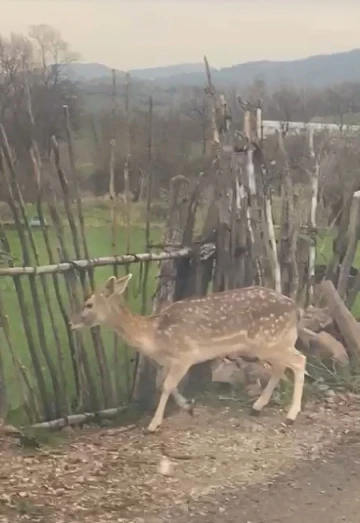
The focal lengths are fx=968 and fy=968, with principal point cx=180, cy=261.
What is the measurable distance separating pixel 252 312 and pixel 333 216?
105cm

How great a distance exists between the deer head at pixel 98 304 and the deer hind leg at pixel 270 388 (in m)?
0.63

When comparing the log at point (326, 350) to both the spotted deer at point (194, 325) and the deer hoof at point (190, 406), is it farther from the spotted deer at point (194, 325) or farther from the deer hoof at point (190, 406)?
the deer hoof at point (190, 406)

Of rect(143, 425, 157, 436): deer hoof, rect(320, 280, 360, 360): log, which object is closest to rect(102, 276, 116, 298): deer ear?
rect(143, 425, 157, 436): deer hoof

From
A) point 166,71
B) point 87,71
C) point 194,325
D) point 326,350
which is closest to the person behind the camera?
point 87,71

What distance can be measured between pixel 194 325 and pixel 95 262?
372mm

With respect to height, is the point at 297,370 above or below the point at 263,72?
below

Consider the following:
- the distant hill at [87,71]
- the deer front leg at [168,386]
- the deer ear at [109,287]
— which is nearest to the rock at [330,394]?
the deer front leg at [168,386]

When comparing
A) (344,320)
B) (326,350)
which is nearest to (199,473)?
(326,350)

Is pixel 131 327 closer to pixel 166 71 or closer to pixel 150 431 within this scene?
Result: pixel 150 431

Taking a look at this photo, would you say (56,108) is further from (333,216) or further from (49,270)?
(333,216)

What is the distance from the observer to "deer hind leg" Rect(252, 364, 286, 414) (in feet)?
10.7

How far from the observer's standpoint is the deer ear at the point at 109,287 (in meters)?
2.98

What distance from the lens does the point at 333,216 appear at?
4.04m

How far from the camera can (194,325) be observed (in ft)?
10.1
